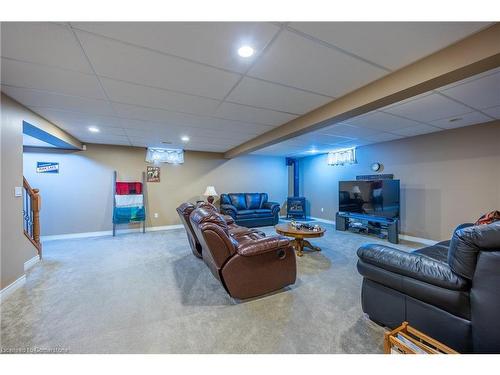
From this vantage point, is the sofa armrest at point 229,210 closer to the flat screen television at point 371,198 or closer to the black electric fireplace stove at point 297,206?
the black electric fireplace stove at point 297,206

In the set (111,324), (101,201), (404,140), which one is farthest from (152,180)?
(404,140)

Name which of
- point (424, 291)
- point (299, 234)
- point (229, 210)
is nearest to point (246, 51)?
point (424, 291)

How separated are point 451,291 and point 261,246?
4.90ft

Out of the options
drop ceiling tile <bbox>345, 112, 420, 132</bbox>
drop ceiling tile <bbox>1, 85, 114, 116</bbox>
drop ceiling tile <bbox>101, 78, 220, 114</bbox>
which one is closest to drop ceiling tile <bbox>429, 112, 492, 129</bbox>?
drop ceiling tile <bbox>345, 112, 420, 132</bbox>

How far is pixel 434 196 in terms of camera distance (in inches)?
168

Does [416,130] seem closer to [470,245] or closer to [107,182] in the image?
[470,245]

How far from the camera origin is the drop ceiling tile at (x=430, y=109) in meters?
2.59

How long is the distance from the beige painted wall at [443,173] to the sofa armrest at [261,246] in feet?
12.7

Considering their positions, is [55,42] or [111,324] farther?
[111,324]

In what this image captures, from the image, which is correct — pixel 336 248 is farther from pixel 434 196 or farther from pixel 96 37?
pixel 96 37

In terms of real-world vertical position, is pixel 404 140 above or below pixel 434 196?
above

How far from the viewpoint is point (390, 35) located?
1420 mm

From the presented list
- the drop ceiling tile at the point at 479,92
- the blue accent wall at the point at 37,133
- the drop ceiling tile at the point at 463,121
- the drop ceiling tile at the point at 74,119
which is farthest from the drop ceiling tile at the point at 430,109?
the blue accent wall at the point at 37,133

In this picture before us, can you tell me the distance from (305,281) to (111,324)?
6.97 feet
